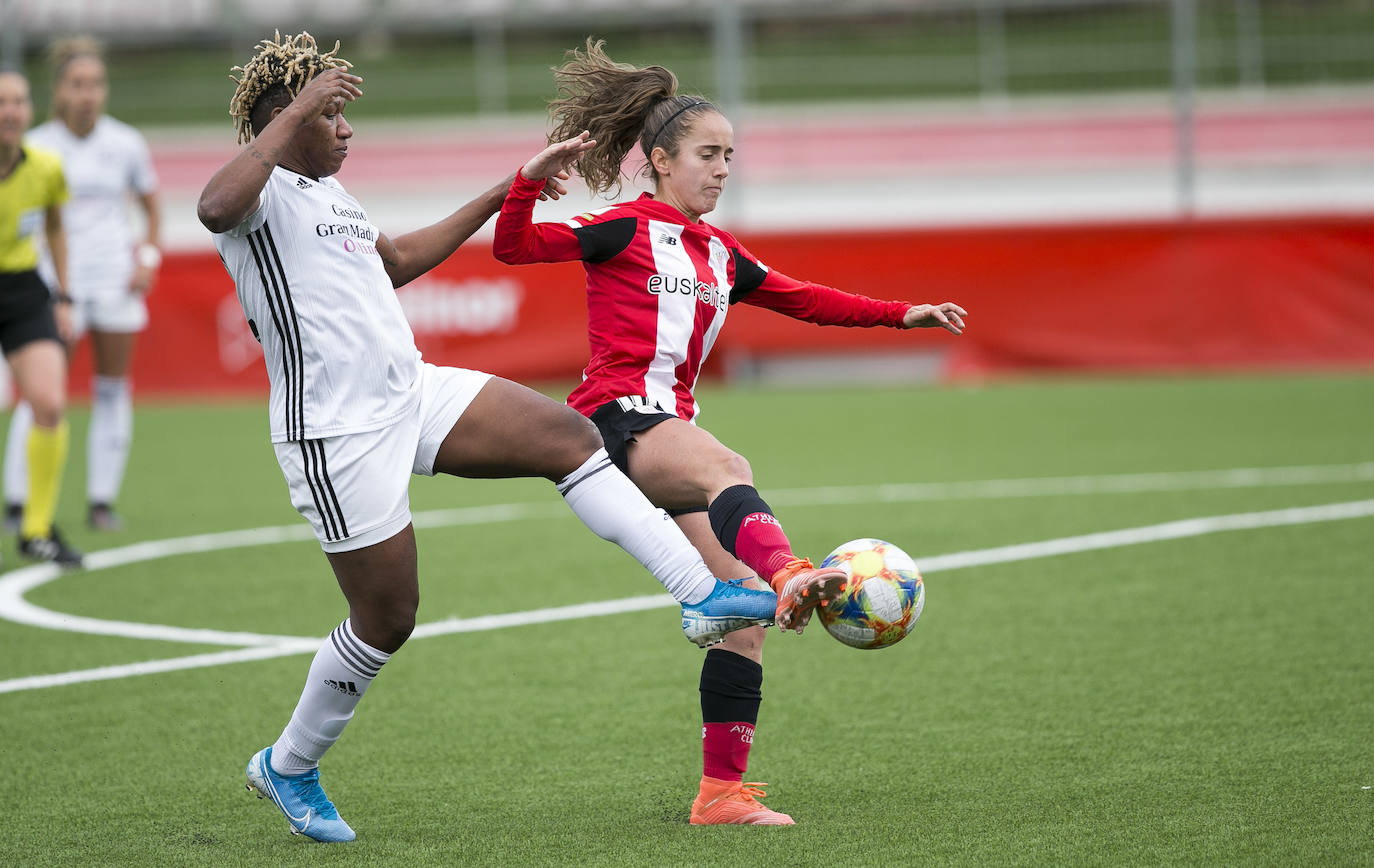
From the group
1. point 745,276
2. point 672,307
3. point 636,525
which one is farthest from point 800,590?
point 745,276

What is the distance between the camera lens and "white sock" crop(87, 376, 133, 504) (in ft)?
29.6

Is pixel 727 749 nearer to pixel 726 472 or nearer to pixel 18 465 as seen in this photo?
pixel 726 472

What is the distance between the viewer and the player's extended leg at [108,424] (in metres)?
9.04

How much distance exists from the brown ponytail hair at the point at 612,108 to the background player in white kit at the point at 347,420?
2.51ft

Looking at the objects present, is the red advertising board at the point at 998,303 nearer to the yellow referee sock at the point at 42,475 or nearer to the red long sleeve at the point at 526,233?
the yellow referee sock at the point at 42,475

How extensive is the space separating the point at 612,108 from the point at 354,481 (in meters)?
1.37

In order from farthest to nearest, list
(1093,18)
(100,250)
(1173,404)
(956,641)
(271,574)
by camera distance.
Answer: (1093,18)
(1173,404)
(100,250)
(271,574)
(956,641)

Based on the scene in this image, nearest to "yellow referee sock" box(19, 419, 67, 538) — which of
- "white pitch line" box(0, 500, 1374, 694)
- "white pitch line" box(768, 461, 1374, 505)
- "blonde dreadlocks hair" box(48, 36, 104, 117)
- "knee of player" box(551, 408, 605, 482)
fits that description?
"blonde dreadlocks hair" box(48, 36, 104, 117)

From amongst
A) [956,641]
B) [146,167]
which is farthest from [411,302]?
[956,641]

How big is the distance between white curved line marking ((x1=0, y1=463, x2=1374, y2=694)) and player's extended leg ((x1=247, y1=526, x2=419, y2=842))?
1.99 metres

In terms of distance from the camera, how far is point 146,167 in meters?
9.41

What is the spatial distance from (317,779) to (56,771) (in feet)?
3.41

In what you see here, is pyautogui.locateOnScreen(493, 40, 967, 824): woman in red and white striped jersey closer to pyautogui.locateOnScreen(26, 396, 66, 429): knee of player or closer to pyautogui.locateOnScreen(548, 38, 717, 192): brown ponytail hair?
pyautogui.locateOnScreen(548, 38, 717, 192): brown ponytail hair

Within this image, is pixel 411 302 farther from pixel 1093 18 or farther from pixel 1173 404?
pixel 1093 18
